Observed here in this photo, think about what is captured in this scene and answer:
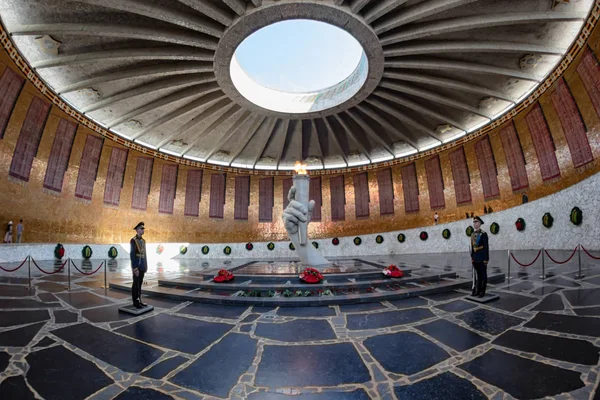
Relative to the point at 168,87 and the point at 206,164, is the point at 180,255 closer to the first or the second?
the point at 206,164

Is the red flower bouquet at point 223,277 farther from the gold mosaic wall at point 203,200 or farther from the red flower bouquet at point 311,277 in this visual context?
the gold mosaic wall at point 203,200

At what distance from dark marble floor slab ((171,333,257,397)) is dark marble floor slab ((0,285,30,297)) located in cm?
503

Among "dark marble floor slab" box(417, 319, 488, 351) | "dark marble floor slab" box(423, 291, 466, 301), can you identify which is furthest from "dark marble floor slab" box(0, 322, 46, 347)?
"dark marble floor slab" box(423, 291, 466, 301)

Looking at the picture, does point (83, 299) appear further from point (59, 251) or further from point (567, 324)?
point (59, 251)

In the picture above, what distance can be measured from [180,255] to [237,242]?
12.0ft

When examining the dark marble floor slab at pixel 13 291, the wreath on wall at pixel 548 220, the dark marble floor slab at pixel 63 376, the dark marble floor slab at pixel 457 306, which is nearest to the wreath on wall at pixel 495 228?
the wreath on wall at pixel 548 220

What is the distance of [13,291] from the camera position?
5801 millimetres

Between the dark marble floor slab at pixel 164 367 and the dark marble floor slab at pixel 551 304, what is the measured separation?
15.7ft

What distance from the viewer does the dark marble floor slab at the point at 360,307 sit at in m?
4.70

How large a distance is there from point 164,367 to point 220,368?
0.53 meters

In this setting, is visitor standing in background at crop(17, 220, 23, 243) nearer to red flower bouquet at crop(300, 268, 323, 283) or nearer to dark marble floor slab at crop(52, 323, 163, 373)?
dark marble floor slab at crop(52, 323, 163, 373)

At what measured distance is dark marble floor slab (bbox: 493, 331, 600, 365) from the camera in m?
2.64

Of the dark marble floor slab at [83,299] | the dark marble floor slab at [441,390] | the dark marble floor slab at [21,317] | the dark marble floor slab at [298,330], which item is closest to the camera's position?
the dark marble floor slab at [441,390]

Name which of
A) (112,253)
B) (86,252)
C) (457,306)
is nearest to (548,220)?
(457,306)
